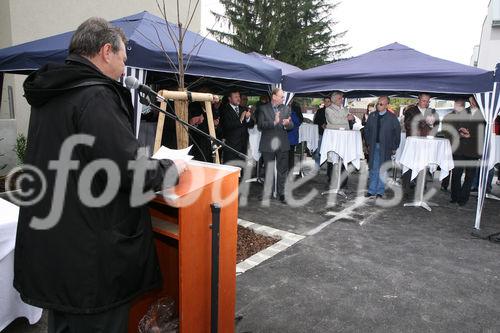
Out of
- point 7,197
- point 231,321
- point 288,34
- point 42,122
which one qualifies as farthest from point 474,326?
point 288,34

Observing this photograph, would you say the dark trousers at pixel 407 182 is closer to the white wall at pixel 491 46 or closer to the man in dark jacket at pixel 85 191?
the man in dark jacket at pixel 85 191

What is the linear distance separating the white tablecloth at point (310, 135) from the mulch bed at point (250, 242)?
189 inches

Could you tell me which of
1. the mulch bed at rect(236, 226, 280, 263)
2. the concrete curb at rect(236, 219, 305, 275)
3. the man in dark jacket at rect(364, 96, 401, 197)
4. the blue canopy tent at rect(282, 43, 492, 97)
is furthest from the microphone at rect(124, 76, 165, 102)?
the man in dark jacket at rect(364, 96, 401, 197)

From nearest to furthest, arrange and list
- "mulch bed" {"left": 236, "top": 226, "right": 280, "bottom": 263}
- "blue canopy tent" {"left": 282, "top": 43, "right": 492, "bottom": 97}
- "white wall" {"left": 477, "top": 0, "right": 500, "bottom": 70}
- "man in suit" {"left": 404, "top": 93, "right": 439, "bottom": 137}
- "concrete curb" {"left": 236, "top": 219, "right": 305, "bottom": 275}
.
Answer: "concrete curb" {"left": 236, "top": 219, "right": 305, "bottom": 275} < "mulch bed" {"left": 236, "top": 226, "right": 280, "bottom": 263} < "blue canopy tent" {"left": 282, "top": 43, "right": 492, "bottom": 97} < "man in suit" {"left": 404, "top": 93, "right": 439, "bottom": 137} < "white wall" {"left": 477, "top": 0, "right": 500, "bottom": 70}

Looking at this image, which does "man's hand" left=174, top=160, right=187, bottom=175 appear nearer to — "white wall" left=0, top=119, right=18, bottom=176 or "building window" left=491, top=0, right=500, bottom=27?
"white wall" left=0, top=119, right=18, bottom=176

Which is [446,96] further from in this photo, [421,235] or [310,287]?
[310,287]

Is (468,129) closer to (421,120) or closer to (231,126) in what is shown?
(421,120)

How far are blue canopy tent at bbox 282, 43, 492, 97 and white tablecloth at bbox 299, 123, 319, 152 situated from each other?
254 centimetres

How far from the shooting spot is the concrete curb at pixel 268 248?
390 centimetres

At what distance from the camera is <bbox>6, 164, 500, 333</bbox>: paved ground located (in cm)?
292

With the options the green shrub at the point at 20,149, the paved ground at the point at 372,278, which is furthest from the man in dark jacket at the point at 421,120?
the green shrub at the point at 20,149

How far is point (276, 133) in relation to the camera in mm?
6340

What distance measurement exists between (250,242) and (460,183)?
4.56m

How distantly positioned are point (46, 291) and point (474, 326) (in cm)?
307
